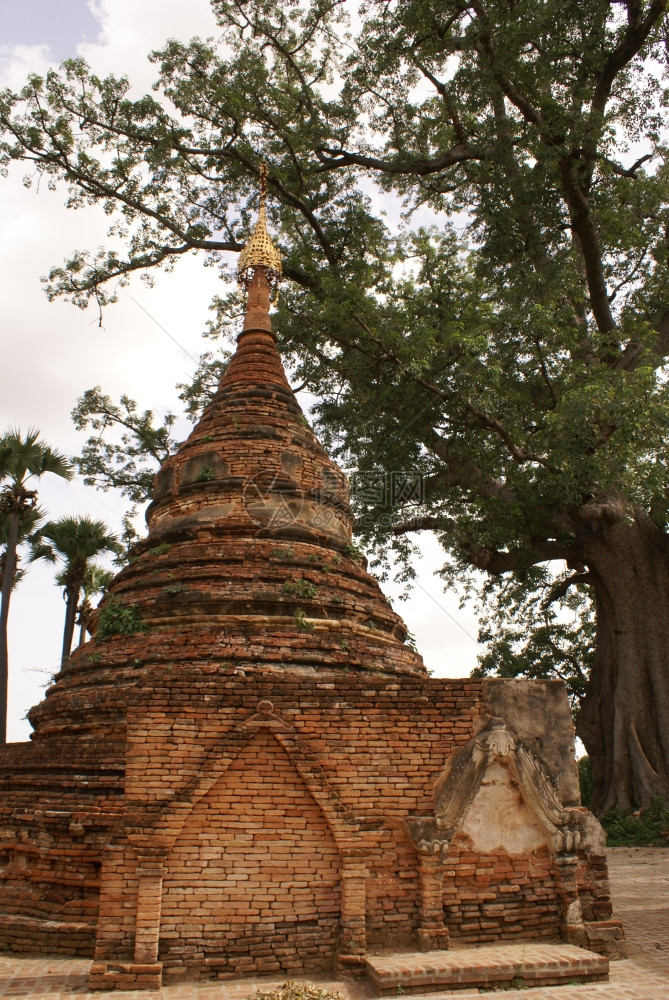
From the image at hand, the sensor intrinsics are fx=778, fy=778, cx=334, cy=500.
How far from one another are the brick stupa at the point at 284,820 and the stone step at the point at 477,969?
0.26m

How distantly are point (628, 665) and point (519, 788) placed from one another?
8246mm

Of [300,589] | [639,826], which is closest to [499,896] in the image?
[300,589]

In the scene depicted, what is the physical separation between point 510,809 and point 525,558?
9644 millimetres

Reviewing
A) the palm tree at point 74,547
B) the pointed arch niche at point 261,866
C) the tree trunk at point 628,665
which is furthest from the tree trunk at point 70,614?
the pointed arch niche at point 261,866

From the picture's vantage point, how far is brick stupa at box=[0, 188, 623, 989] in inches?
222

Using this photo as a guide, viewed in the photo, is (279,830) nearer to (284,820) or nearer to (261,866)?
(284,820)

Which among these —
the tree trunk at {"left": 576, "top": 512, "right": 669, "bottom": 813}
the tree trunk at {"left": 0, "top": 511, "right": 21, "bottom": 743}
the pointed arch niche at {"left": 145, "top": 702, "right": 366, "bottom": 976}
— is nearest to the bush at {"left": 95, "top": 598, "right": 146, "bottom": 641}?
the pointed arch niche at {"left": 145, "top": 702, "right": 366, "bottom": 976}

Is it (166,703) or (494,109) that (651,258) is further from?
(166,703)

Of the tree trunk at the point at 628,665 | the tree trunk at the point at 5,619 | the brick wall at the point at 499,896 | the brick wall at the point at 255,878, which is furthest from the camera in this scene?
the tree trunk at the point at 5,619

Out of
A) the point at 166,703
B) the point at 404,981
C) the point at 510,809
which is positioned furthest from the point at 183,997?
the point at 510,809

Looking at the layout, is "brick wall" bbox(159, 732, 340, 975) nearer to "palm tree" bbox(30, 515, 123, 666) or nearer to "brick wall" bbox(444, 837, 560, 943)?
"brick wall" bbox(444, 837, 560, 943)

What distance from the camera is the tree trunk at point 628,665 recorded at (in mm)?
12922

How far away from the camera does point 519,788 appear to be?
6.33m

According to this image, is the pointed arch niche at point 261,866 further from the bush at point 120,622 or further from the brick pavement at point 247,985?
the bush at point 120,622
